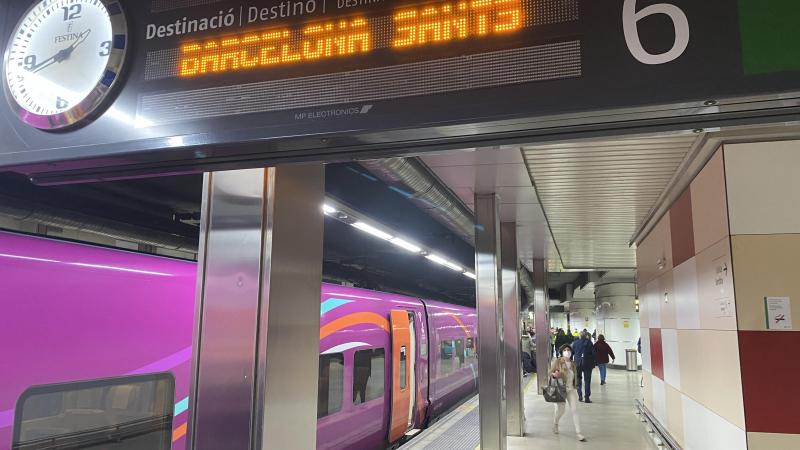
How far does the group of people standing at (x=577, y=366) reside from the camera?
953 cm

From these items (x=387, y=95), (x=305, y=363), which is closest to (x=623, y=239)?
(x=305, y=363)

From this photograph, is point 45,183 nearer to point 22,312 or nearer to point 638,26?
point 22,312

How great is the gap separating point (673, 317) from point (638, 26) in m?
6.70

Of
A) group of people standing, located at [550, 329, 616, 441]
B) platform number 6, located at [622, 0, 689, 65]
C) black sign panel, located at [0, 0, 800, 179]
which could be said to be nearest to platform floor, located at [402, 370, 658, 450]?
group of people standing, located at [550, 329, 616, 441]

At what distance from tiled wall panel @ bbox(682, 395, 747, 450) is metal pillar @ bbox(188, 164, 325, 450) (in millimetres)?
3764

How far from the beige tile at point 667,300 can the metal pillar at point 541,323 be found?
689 centimetres

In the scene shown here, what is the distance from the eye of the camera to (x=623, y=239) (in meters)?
11.5

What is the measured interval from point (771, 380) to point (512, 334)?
6.43 m

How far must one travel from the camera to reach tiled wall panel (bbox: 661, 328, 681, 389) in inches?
283

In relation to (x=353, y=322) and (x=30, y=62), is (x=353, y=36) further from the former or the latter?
(x=353, y=322)

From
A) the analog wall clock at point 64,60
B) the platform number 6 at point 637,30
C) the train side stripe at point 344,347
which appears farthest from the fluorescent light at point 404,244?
the platform number 6 at point 637,30

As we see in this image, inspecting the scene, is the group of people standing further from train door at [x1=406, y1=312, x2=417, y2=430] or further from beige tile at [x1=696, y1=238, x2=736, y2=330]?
beige tile at [x1=696, y1=238, x2=736, y2=330]

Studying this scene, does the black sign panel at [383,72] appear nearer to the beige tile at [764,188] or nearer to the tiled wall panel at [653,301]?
the beige tile at [764,188]

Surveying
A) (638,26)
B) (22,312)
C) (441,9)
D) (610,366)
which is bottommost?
(610,366)
